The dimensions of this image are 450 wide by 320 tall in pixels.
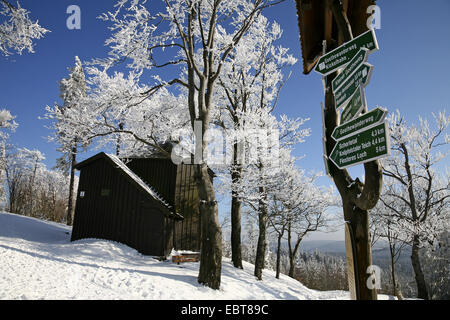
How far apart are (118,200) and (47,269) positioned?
637cm

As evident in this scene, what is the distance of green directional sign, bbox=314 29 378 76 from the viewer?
95.7 inches

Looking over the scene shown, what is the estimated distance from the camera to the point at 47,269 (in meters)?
6.87

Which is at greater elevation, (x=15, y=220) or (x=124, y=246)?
(x=15, y=220)

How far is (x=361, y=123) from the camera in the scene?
7.57ft

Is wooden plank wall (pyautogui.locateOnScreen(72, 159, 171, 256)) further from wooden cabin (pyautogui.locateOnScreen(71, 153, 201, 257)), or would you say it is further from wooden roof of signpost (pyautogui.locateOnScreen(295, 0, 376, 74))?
wooden roof of signpost (pyautogui.locateOnScreen(295, 0, 376, 74))

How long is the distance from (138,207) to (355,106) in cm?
1243

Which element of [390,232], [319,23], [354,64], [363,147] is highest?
[319,23]

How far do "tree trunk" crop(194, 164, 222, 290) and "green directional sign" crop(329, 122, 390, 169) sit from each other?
19.5 ft

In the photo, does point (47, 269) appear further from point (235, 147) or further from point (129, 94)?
point (235, 147)

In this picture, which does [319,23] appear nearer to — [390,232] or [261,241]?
[261,241]

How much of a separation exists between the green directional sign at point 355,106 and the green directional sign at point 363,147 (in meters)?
0.22

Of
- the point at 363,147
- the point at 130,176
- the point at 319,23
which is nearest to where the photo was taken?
the point at 363,147

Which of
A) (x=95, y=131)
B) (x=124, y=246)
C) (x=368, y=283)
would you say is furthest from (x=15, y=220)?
(x=368, y=283)

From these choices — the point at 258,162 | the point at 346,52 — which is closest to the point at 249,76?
the point at 258,162
